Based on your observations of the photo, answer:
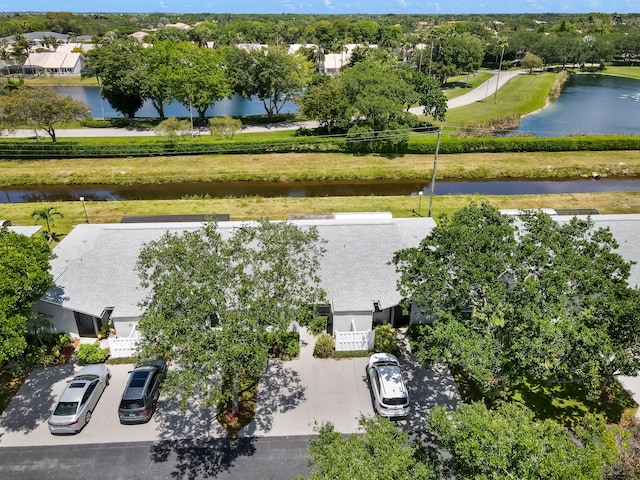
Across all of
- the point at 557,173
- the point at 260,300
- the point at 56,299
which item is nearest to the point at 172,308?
the point at 260,300

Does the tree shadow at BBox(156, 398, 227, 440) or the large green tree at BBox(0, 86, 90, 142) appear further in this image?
the large green tree at BBox(0, 86, 90, 142)

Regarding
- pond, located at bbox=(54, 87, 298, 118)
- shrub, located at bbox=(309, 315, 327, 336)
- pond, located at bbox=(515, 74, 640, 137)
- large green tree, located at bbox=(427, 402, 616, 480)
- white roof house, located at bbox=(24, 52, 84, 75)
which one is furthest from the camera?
white roof house, located at bbox=(24, 52, 84, 75)

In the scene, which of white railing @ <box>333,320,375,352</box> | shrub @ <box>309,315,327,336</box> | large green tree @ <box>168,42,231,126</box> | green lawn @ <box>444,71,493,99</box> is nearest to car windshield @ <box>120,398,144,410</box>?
shrub @ <box>309,315,327,336</box>

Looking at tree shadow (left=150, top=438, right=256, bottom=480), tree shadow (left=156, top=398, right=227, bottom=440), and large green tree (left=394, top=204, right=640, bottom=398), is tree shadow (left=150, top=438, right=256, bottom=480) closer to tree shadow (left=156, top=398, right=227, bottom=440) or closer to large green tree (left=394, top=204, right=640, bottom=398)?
tree shadow (left=156, top=398, right=227, bottom=440)

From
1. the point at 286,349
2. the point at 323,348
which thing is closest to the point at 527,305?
the point at 323,348

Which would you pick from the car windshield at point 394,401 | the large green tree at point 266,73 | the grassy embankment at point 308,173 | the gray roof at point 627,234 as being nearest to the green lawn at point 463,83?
the large green tree at point 266,73

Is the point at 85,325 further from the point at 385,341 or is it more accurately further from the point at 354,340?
the point at 385,341

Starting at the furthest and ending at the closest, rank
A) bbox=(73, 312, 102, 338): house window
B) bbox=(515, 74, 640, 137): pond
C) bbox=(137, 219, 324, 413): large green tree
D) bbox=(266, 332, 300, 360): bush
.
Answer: bbox=(515, 74, 640, 137): pond → bbox=(73, 312, 102, 338): house window → bbox=(266, 332, 300, 360): bush → bbox=(137, 219, 324, 413): large green tree
